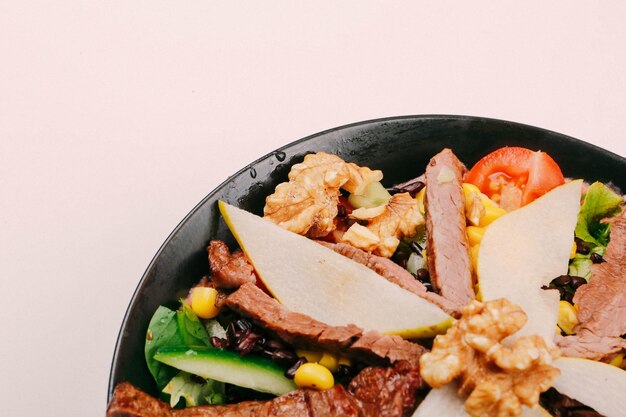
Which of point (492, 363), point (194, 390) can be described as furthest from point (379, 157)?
point (194, 390)

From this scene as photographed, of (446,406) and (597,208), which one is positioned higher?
(597,208)

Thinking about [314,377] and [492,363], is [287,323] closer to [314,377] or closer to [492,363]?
[314,377]

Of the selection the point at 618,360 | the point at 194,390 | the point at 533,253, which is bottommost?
the point at 618,360

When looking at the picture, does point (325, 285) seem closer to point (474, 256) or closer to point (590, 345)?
point (474, 256)

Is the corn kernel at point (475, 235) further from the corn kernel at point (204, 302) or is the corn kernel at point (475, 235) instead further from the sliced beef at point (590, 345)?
the corn kernel at point (204, 302)

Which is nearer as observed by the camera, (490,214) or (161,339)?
(161,339)

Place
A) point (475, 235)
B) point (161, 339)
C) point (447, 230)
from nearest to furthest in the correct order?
point (161, 339), point (447, 230), point (475, 235)

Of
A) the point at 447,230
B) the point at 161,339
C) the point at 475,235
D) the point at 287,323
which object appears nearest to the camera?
the point at 287,323

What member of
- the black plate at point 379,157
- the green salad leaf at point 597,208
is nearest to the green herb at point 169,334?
the black plate at point 379,157

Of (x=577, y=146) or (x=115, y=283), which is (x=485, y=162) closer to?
(x=577, y=146)
